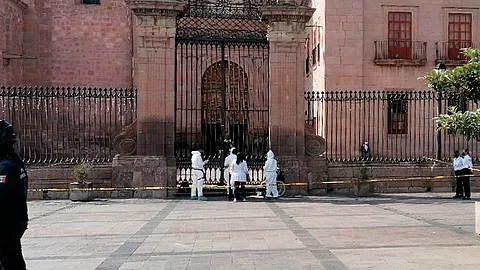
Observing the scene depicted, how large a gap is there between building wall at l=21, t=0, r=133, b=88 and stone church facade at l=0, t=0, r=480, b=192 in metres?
0.05

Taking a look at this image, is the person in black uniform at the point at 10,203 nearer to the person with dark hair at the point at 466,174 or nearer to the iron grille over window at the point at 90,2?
→ the person with dark hair at the point at 466,174

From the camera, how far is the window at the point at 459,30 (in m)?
27.8

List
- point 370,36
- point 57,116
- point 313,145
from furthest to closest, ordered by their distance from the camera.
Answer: point 370,36 < point 57,116 < point 313,145

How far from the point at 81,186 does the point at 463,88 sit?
10696 millimetres

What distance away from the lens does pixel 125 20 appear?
3134 cm

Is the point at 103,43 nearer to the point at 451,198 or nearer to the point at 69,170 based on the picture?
the point at 69,170

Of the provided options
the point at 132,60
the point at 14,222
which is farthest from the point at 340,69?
the point at 14,222

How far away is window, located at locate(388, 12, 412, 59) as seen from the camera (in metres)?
27.4

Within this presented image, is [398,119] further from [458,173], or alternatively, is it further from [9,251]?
[9,251]

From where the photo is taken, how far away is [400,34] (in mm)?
27516

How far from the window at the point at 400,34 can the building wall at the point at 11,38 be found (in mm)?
18434

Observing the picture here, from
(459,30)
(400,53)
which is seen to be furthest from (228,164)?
(459,30)

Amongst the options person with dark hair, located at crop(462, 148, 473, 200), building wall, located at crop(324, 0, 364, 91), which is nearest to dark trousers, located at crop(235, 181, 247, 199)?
person with dark hair, located at crop(462, 148, 473, 200)

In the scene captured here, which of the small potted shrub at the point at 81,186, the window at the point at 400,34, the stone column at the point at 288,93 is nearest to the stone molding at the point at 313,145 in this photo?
the stone column at the point at 288,93
